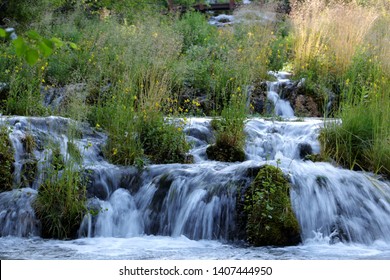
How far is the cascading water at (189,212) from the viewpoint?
16.9ft

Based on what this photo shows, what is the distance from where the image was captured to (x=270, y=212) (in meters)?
5.51

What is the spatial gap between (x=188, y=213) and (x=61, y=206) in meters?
1.24

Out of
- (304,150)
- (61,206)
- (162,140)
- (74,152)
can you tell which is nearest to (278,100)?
(304,150)

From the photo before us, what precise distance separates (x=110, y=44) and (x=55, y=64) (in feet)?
3.75

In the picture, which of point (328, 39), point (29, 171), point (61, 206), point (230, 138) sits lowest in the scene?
point (61, 206)

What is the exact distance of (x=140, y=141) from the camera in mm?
7043

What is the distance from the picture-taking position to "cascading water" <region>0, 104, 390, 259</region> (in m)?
5.14

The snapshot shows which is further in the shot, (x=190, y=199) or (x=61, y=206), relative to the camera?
(x=190, y=199)

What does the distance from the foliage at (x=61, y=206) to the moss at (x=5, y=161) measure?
63cm

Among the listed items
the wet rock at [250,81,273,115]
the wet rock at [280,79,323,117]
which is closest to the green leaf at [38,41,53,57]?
the wet rock at [250,81,273,115]

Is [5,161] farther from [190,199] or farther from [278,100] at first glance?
[278,100]

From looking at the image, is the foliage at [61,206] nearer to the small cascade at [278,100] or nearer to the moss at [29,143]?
the moss at [29,143]

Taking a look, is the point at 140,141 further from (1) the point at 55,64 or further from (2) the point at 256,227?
(1) the point at 55,64
